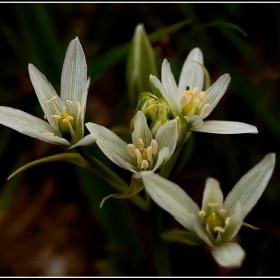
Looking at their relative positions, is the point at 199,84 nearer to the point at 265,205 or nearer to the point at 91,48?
the point at 265,205

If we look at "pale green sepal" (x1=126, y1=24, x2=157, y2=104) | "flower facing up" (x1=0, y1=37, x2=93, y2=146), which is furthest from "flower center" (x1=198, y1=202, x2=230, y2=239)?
"pale green sepal" (x1=126, y1=24, x2=157, y2=104)

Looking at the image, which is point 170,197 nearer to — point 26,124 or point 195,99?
point 195,99

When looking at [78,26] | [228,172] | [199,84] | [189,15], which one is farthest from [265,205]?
[78,26]

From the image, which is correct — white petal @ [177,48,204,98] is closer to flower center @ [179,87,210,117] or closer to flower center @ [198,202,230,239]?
flower center @ [179,87,210,117]

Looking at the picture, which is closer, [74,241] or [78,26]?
[74,241]

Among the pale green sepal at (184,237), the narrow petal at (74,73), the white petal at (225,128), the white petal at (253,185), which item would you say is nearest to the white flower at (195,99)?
the white petal at (225,128)

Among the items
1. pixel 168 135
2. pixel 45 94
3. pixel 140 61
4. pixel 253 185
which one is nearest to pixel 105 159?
pixel 140 61

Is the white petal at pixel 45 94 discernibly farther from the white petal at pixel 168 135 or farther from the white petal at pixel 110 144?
the white petal at pixel 168 135
